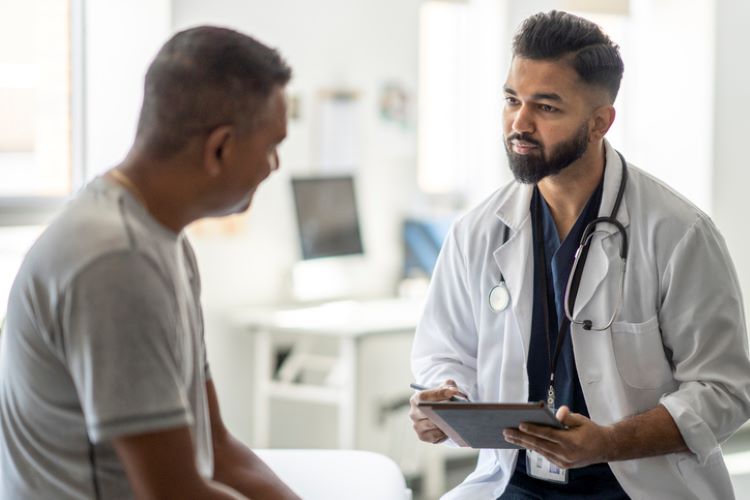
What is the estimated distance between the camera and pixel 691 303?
196 cm

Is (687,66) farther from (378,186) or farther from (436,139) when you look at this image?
(378,186)

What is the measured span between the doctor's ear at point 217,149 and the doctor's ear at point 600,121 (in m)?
1.05

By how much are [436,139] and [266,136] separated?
3893mm

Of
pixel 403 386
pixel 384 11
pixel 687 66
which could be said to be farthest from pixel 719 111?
pixel 403 386

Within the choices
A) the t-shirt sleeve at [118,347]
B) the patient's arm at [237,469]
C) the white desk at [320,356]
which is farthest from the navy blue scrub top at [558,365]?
the white desk at [320,356]

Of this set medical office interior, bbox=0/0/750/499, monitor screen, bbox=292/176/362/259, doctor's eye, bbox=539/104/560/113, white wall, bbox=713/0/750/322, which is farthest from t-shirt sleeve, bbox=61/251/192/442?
white wall, bbox=713/0/750/322

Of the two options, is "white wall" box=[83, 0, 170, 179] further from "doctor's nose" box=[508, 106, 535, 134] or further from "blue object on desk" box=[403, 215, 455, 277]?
"doctor's nose" box=[508, 106, 535, 134]

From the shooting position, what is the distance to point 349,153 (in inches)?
181

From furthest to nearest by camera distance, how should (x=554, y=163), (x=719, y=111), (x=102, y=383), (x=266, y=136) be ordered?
1. (x=719, y=111)
2. (x=554, y=163)
3. (x=266, y=136)
4. (x=102, y=383)

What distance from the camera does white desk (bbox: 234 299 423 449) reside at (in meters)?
3.89

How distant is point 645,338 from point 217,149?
3.43 ft

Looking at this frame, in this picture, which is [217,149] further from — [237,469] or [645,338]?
[645,338]

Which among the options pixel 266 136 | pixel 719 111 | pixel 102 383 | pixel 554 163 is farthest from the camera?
pixel 719 111

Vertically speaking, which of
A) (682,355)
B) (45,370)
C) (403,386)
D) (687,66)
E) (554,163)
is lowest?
(403,386)
